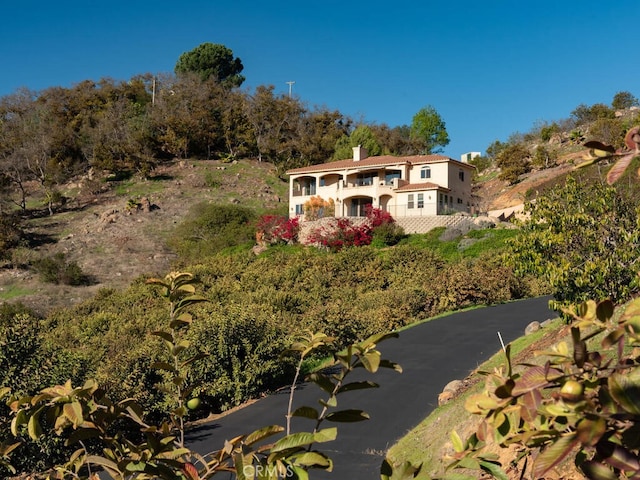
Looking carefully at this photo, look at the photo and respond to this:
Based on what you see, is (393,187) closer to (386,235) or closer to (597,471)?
(386,235)

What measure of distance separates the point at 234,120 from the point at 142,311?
4207 cm

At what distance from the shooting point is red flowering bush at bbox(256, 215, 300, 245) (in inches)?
1481

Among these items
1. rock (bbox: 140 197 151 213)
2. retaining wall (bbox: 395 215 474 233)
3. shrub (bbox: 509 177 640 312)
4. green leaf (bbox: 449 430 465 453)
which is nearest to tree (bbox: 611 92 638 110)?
retaining wall (bbox: 395 215 474 233)

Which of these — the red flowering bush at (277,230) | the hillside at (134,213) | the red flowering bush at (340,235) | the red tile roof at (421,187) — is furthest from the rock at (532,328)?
the red flowering bush at (277,230)

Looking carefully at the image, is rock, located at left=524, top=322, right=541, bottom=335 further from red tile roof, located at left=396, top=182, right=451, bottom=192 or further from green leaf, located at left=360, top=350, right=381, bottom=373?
red tile roof, located at left=396, top=182, right=451, bottom=192

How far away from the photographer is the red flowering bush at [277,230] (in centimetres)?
3762

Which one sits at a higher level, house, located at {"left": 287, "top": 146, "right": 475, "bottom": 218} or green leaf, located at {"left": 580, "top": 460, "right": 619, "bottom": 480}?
house, located at {"left": 287, "top": 146, "right": 475, "bottom": 218}

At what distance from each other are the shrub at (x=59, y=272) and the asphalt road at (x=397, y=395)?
74.6 ft

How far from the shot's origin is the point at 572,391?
111 centimetres

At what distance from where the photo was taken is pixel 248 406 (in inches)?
499

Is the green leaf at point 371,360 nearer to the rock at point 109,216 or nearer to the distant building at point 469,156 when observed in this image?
the rock at point 109,216

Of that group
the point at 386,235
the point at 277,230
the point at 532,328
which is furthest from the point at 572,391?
the point at 277,230

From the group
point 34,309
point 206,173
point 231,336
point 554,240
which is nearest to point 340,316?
point 231,336

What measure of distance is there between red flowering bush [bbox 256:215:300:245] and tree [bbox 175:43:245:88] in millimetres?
45434
